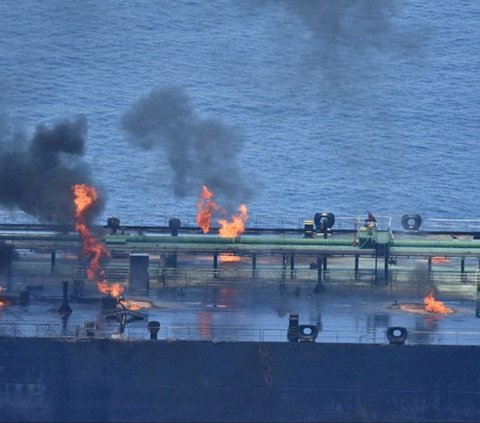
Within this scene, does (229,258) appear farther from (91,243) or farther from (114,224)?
(91,243)

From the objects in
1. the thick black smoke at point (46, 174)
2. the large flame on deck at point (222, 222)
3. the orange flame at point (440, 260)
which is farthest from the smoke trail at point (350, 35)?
the orange flame at point (440, 260)

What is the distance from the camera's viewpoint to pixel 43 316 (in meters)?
104

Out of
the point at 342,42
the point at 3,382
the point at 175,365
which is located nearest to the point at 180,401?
the point at 175,365

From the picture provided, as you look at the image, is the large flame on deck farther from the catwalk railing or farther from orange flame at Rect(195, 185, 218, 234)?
the catwalk railing

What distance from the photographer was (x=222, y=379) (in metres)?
99.9

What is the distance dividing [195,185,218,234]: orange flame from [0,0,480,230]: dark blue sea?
70.0ft

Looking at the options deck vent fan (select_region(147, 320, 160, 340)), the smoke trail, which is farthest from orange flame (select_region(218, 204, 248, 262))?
the smoke trail

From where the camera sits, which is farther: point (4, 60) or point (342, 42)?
point (4, 60)

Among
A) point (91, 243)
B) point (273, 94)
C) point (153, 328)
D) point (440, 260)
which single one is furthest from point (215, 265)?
point (273, 94)

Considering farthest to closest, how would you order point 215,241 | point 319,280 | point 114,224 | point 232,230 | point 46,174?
point 46,174
point 114,224
point 232,230
point 215,241
point 319,280

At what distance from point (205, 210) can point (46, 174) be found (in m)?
10.8

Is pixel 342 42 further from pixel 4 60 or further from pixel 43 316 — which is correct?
pixel 43 316

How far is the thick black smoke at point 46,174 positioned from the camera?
380 ft

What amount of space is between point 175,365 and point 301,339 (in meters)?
6.67
